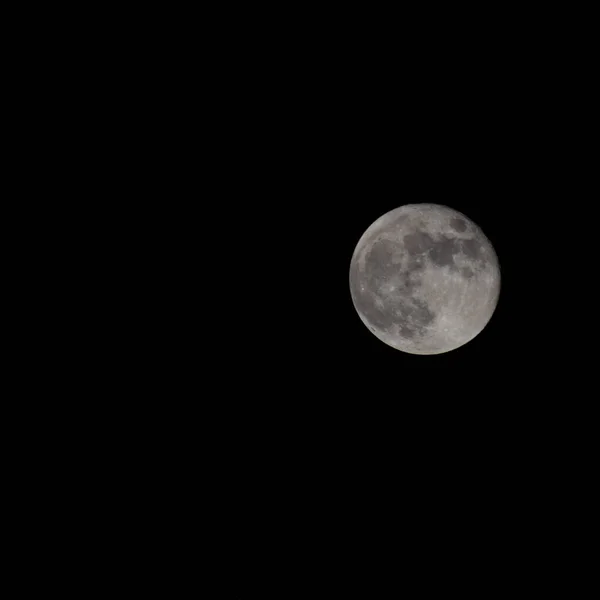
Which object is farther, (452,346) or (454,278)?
(452,346)

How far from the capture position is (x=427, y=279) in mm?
4258

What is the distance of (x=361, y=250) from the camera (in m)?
4.75

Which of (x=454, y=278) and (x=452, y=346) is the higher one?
(x=454, y=278)

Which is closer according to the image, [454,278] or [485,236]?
[454,278]

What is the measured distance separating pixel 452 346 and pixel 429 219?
112cm

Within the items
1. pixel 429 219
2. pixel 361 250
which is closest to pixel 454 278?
pixel 429 219

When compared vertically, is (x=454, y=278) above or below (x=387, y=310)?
above

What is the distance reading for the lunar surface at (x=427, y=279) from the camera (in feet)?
14.1

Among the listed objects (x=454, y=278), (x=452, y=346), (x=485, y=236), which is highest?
(x=485, y=236)

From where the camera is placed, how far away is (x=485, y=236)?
4.66 metres

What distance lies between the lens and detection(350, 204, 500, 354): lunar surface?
14.1 feet

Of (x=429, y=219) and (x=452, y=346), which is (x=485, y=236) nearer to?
(x=429, y=219)

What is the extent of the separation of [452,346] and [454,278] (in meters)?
0.66

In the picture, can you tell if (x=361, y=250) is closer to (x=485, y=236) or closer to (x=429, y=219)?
(x=429, y=219)
